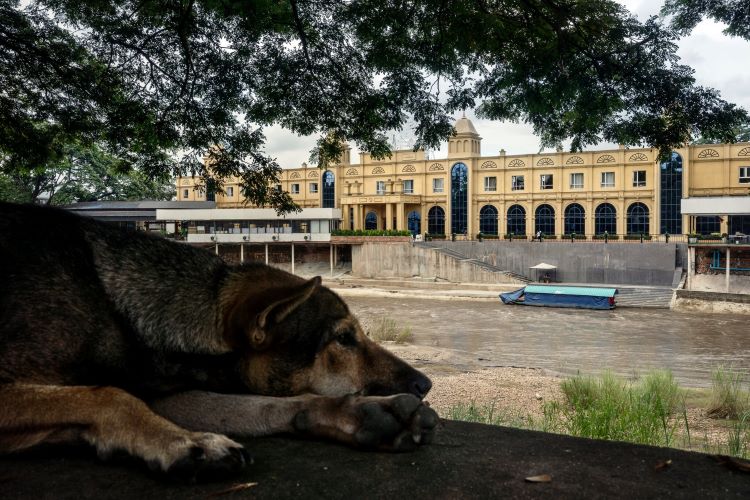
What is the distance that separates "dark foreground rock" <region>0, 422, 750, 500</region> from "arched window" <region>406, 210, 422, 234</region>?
59014mm

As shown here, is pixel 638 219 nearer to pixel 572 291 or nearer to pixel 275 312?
pixel 572 291

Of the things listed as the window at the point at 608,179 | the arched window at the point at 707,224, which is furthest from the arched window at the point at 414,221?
the arched window at the point at 707,224

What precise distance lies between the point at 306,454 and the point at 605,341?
84.8ft

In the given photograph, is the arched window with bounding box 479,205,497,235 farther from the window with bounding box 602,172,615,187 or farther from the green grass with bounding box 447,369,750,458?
the green grass with bounding box 447,369,750,458

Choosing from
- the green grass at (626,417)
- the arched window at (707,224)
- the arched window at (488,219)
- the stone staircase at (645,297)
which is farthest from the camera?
the arched window at (488,219)

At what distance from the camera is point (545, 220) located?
2205 inches

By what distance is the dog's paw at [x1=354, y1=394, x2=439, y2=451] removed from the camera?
1.97 m

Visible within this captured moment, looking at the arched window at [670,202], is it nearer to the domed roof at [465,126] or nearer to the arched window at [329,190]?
the domed roof at [465,126]

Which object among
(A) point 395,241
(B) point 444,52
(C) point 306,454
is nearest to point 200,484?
(C) point 306,454

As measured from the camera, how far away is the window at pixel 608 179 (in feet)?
176

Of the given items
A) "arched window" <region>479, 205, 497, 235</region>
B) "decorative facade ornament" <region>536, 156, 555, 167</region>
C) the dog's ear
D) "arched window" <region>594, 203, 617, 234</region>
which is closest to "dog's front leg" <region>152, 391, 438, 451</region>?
the dog's ear

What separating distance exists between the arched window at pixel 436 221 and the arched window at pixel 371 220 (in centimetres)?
561

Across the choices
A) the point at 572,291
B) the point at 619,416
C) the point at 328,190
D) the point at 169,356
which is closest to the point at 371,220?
the point at 328,190

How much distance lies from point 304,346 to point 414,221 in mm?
59176
